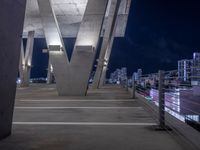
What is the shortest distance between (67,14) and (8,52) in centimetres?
2482

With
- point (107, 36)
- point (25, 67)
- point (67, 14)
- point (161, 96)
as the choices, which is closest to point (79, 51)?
point (161, 96)

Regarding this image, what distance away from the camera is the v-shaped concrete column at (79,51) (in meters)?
14.4

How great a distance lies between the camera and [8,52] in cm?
445

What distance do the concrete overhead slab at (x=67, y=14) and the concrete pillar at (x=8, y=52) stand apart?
19941 mm

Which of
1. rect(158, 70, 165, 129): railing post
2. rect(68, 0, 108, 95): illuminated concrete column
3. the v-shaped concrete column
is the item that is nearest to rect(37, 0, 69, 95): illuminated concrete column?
the v-shaped concrete column

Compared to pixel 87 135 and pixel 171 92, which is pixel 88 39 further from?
pixel 87 135

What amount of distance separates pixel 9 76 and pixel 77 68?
10007 mm

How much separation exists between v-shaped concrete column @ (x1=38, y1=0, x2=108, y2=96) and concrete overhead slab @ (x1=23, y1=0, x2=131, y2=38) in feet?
32.3

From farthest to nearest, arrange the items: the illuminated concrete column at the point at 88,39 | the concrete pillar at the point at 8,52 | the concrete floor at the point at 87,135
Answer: the illuminated concrete column at the point at 88,39 < the concrete pillar at the point at 8,52 < the concrete floor at the point at 87,135

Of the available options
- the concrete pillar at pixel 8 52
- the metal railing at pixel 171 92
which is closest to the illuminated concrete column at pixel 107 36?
the metal railing at pixel 171 92

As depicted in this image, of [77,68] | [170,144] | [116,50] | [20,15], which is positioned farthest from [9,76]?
[116,50]

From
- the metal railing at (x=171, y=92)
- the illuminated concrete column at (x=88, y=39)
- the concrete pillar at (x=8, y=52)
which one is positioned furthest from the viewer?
the illuminated concrete column at (x=88, y=39)

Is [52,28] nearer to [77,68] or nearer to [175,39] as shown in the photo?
[77,68]

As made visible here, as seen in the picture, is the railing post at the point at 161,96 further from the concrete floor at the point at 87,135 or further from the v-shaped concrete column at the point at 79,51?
the v-shaped concrete column at the point at 79,51
